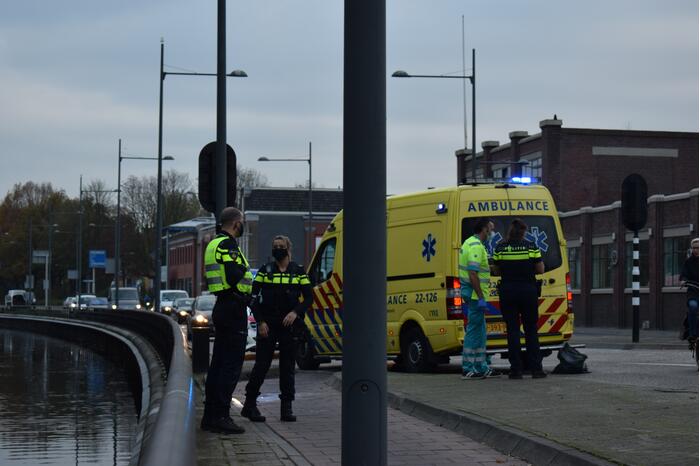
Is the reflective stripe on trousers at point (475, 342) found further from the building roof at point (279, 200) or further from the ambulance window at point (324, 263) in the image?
the building roof at point (279, 200)

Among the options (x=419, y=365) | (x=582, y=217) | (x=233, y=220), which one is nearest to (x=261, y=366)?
(x=233, y=220)

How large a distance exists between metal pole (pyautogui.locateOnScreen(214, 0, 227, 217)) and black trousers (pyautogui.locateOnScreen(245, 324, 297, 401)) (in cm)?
526

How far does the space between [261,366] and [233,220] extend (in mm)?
1702

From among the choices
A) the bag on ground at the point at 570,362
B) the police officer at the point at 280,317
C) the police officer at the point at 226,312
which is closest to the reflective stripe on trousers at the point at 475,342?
the bag on ground at the point at 570,362

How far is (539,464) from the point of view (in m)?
8.12

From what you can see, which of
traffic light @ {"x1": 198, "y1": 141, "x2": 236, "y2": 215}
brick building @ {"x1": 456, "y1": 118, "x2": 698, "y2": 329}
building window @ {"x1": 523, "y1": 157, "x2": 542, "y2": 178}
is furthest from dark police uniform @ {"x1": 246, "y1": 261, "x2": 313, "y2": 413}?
building window @ {"x1": 523, "y1": 157, "x2": 542, "y2": 178}

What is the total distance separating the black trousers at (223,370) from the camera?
1018 centimetres

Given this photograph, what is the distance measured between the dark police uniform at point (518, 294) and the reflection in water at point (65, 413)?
4296 mm

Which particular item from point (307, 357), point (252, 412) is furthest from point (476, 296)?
point (307, 357)

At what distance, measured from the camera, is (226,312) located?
10234mm

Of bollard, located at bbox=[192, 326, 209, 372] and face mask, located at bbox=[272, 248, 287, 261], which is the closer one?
face mask, located at bbox=[272, 248, 287, 261]

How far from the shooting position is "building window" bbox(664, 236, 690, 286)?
140 ft

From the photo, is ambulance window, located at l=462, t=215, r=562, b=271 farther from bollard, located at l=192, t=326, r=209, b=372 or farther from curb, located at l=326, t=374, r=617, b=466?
curb, located at l=326, t=374, r=617, b=466

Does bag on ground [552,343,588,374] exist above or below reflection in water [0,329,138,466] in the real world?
above
